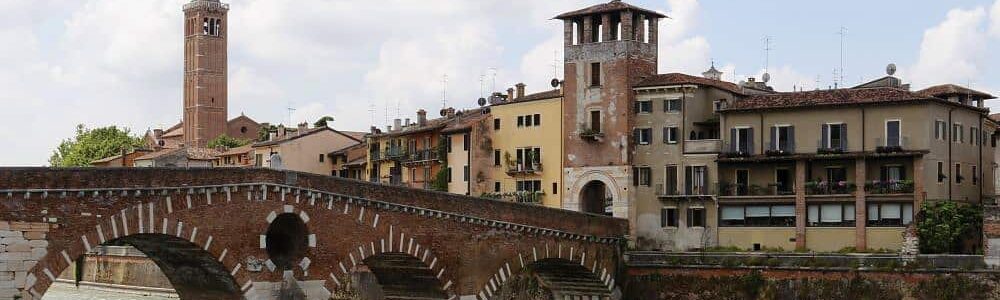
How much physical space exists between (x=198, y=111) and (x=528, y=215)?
86.8 meters

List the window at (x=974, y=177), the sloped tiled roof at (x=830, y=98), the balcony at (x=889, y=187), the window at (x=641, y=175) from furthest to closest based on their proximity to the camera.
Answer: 1. the window at (x=641, y=175)
2. the window at (x=974, y=177)
3. the sloped tiled roof at (x=830, y=98)
4. the balcony at (x=889, y=187)

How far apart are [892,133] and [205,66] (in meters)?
94.5

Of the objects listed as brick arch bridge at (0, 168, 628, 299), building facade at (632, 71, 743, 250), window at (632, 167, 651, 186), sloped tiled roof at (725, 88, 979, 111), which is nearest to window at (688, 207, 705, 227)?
building facade at (632, 71, 743, 250)

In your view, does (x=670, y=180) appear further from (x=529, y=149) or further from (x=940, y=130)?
(x=940, y=130)

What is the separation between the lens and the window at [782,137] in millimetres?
59188

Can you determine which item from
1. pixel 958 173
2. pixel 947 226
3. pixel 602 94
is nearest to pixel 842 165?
pixel 958 173

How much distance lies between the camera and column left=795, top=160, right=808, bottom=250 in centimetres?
5825

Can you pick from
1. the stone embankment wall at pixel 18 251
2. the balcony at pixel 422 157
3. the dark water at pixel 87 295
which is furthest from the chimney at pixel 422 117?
the stone embankment wall at pixel 18 251

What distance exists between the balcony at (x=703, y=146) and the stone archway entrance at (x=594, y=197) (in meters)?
4.93

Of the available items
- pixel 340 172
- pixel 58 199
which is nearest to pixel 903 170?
pixel 58 199

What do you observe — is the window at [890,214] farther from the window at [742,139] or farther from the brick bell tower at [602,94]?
the brick bell tower at [602,94]

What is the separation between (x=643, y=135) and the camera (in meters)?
63.1

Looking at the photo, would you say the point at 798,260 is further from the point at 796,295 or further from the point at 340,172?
the point at 340,172

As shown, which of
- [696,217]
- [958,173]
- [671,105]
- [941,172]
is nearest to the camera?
[941,172]
